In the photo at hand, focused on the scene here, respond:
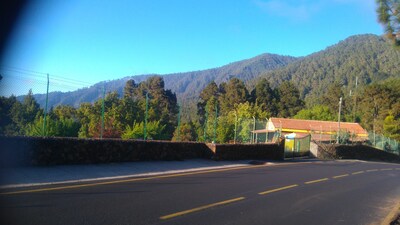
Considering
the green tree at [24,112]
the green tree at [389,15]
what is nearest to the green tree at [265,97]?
the green tree at [24,112]

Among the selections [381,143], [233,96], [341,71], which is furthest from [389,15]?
[341,71]

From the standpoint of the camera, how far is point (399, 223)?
8586mm

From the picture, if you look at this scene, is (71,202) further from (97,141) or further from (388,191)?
(388,191)

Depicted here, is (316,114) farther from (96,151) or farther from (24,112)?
(24,112)

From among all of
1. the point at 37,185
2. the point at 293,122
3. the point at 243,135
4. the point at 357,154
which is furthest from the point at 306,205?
the point at 293,122

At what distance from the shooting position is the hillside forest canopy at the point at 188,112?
1603 cm

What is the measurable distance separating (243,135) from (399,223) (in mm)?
24241

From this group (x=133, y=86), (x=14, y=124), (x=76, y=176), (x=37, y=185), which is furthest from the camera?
(x=133, y=86)

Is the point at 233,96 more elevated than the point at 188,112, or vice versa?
the point at 233,96

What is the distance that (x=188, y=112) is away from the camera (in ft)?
290

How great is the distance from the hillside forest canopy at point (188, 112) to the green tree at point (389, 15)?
1143 centimetres

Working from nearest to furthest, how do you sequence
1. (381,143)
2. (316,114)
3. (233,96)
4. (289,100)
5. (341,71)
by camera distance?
(381,143), (233,96), (316,114), (289,100), (341,71)

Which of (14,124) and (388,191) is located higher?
(14,124)

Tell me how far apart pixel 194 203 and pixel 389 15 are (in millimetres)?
5593
